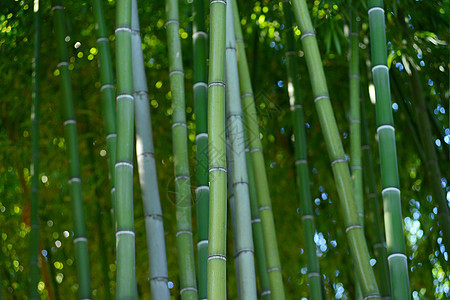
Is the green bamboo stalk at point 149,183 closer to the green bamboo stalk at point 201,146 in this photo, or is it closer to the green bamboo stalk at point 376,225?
the green bamboo stalk at point 201,146

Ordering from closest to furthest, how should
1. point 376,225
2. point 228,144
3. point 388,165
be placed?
point 388,165 → point 228,144 → point 376,225

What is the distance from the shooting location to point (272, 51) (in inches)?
175

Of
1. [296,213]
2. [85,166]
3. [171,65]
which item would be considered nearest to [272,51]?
[296,213]

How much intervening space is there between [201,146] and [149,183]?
0.23 metres

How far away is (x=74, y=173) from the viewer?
9.73ft

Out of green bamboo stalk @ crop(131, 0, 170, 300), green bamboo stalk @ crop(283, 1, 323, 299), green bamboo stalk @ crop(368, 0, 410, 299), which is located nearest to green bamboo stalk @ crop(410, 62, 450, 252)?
green bamboo stalk @ crop(283, 1, 323, 299)

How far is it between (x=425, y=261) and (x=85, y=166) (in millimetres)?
2119

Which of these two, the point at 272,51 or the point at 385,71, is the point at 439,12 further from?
the point at 385,71

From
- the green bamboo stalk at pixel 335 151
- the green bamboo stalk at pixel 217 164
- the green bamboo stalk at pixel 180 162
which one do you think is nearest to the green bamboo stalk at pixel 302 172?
the green bamboo stalk at pixel 335 151

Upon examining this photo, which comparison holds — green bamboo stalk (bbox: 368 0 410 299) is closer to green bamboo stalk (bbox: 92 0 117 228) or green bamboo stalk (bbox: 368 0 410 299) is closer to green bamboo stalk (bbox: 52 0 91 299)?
green bamboo stalk (bbox: 92 0 117 228)

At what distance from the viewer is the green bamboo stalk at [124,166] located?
2.08 m

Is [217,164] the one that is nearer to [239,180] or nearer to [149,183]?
[239,180]

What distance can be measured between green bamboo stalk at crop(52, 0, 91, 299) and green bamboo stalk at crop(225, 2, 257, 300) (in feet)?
2.39

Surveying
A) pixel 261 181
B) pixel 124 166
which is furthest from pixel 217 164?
pixel 261 181
